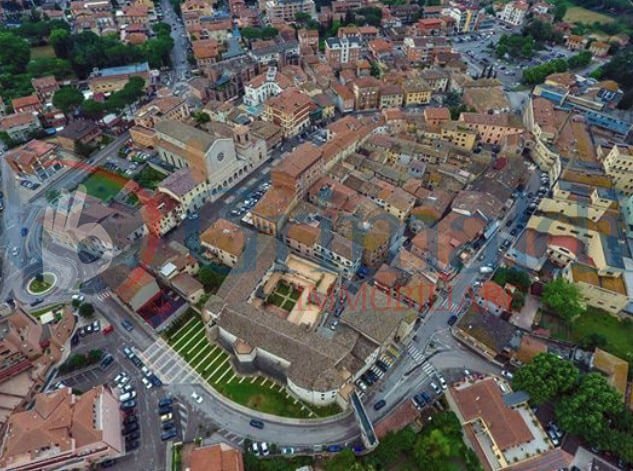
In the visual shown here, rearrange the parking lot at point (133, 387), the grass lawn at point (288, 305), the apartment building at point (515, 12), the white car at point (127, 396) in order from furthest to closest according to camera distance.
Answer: the apartment building at point (515, 12)
the grass lawn at point (288, 305)
the white car at point (127, 396)
the parking lot at point (133, 387)

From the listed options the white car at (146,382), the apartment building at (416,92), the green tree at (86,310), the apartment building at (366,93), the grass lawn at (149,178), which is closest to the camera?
the white car at (146,382)

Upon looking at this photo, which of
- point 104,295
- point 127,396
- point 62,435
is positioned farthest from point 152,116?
point 62,435

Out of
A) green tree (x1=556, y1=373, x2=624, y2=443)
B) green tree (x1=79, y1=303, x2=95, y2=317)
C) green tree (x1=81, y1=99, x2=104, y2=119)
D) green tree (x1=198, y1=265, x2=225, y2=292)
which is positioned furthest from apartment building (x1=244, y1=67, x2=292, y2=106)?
green tree (x1=556, y1=373, x2=624, y2=443)

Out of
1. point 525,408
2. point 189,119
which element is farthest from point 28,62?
point 525,408

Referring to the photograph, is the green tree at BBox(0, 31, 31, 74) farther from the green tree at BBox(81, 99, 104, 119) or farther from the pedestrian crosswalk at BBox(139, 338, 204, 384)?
the pedestrian crosswalk at BBox(139, 338, 204, 384)

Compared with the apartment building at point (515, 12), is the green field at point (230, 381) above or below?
below

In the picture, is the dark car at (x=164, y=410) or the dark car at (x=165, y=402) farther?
the dark car at (x=165, y=402)

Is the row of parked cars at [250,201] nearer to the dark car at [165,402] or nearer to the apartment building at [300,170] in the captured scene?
the apartment building at [300,170]

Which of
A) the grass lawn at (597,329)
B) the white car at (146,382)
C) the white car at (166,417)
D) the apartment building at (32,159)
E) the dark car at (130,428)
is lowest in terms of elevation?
the dark car at (130,428)

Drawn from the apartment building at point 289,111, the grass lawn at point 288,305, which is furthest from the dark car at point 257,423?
the apartment building at point 289,111
